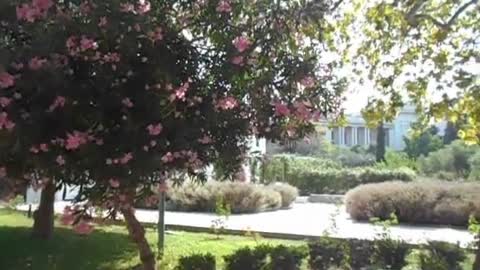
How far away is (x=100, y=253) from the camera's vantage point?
10.0 meters

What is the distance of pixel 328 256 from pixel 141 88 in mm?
4459

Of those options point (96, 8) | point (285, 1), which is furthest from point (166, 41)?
point (285, 1)

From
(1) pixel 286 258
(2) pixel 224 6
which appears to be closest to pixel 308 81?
(2) pixel 224 6

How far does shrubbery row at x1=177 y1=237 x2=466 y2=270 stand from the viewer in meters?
7.52

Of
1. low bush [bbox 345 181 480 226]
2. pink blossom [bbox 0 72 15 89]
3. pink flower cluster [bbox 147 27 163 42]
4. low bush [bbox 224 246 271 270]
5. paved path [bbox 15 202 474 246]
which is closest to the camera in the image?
pink blossom [bbox 0 72 15 89]

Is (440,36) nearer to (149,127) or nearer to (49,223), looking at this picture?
(149,127)

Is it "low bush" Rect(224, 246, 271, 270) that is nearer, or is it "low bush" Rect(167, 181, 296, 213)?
"low bush" Rect(224, 246, 271, 270)

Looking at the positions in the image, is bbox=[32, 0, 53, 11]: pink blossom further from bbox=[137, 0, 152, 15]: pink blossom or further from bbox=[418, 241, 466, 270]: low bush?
bbox=[418, 241, 466, 270]: low bush

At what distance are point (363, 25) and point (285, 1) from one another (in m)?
3.32

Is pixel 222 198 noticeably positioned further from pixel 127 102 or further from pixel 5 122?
pixel 5 122

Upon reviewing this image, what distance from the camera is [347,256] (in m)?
8.03

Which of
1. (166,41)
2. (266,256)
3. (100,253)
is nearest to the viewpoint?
(166,41)

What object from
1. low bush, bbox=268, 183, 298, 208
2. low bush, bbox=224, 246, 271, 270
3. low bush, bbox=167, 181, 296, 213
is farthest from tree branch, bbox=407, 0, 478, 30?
low bush, bbox=268, 183, 298, 208

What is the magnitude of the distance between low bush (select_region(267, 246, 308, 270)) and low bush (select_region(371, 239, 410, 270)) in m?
0.92
